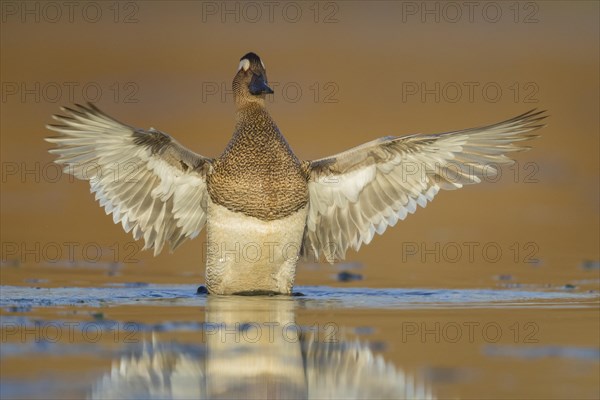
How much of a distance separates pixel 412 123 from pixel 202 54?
3333 mm

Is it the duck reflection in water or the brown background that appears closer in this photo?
the duck reflection in water

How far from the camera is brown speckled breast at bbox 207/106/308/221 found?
7.70 meters

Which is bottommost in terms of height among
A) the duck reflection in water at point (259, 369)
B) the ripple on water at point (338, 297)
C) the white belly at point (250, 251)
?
the duck reflection in water at point (259, 369)

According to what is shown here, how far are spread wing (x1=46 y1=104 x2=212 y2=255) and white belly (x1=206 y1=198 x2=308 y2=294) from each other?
0.37 m

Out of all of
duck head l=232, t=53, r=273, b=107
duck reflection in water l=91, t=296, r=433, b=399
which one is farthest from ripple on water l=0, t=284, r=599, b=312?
duck head l=232, t=53, r=273, b=107

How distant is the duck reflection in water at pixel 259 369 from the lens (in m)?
4.80

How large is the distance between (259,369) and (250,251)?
2.53 m

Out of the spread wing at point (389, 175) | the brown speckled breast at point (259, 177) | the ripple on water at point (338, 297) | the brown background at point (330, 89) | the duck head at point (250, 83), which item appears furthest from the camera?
the brown background at point (330, 89)

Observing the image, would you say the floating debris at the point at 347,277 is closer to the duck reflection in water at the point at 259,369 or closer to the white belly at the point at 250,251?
the white belly at the point at 250,251

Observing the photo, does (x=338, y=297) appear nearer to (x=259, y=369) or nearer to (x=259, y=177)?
(x=259, y=177)

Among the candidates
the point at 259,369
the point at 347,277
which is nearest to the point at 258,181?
the point at 347,277

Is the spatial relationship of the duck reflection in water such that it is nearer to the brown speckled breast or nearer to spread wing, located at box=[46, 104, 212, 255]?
the brown speckled breast

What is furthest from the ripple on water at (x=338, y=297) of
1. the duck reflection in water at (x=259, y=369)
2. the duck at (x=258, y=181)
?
the duck reflection in water at (x=259, y=369)

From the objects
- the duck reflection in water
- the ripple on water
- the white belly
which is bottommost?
the duck reflection in water
